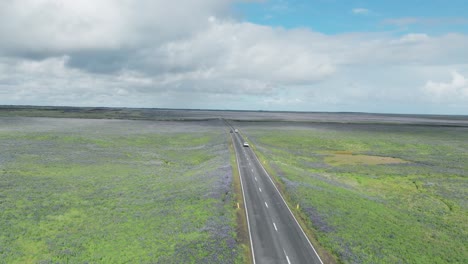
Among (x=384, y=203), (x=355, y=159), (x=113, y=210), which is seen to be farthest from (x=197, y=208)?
(x=355, y=159)

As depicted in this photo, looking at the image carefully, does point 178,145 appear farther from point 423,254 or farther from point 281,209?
point 423,254

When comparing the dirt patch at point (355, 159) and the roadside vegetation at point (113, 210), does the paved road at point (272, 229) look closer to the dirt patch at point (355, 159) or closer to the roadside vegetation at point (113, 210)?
the roadside vegetation at point (113, 210)

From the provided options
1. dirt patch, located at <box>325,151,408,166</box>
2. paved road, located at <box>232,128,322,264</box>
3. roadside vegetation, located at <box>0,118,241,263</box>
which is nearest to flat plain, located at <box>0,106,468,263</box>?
roadside vegetation, located at <box>0,118,241,263</box>

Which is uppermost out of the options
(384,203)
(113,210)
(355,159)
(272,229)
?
(355,159)

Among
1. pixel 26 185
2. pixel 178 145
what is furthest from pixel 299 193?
pixel 178 145

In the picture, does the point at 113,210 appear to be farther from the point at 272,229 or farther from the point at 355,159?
the point at 355,159
